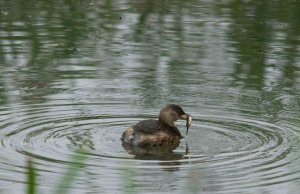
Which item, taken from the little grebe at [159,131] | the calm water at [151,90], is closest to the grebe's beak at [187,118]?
the little grebe at [159,131]

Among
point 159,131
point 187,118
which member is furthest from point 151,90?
point 159,131

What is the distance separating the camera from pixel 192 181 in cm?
746

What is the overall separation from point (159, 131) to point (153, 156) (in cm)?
43

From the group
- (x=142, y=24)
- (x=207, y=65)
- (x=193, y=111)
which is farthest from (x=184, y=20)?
(x=193, y=111)

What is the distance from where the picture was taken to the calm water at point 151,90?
799cm

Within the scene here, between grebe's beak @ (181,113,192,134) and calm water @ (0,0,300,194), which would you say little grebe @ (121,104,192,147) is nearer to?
grebe's beak @ (181,113,192,134)

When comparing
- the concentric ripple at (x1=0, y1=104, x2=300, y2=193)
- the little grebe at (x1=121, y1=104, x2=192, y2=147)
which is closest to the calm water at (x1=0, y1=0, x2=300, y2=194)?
the concentric ripple at (x1=0, y1=104, x2=300, y2=193)

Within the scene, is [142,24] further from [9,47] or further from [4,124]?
[4,124]

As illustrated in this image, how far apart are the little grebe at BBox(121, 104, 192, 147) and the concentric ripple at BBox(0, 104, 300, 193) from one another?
131 millimetres

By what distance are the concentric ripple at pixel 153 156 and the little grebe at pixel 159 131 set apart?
131mm

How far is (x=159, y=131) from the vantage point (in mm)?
9094

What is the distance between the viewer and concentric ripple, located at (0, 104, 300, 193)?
309 inches

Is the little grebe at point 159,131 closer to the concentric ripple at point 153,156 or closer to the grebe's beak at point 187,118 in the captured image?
the grebe's beak at point 187,118

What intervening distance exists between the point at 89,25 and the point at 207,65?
3.01 m
